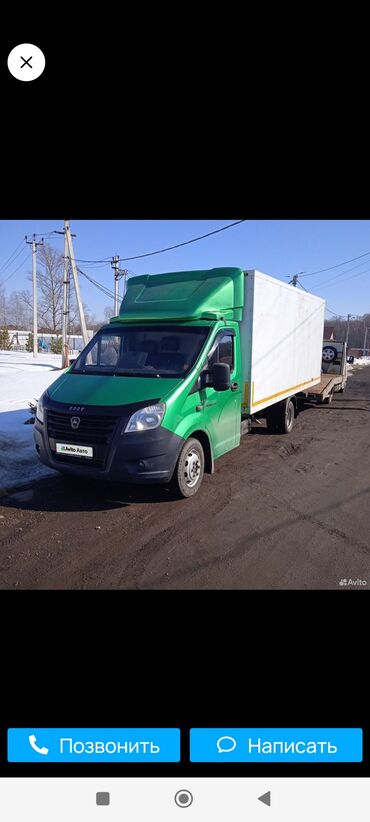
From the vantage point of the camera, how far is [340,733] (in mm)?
1383

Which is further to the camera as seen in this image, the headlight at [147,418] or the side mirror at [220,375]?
the side mirror at [220,375]

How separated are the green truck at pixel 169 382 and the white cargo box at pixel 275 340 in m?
0.02

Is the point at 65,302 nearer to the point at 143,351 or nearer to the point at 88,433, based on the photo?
the point at 143,351

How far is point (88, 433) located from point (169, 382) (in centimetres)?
107

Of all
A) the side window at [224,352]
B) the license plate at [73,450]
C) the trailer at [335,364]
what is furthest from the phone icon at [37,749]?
the trailer at [335,364]

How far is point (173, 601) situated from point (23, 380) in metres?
14.1

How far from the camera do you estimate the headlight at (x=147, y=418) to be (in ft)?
14.3

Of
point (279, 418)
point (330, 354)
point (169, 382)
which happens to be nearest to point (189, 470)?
point (169, 382)

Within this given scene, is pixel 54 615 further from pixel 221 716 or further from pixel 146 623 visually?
pixel 221 716

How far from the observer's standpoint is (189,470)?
4.90 meters

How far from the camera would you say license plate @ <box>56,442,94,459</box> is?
4492mm

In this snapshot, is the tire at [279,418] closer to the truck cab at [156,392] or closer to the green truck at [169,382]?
the green truck at [169,382]
